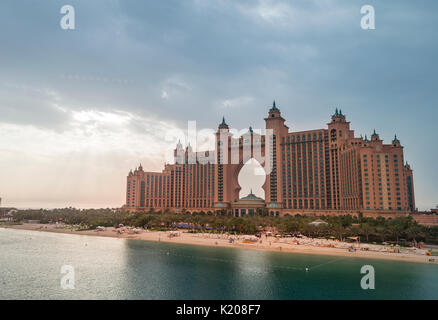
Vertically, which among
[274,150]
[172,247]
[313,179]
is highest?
[274,150]

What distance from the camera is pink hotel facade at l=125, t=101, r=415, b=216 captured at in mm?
109875

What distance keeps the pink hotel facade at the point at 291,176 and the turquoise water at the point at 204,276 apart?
2236 inches

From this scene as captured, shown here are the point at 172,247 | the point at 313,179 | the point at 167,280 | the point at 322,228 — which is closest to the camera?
the point at 167,280

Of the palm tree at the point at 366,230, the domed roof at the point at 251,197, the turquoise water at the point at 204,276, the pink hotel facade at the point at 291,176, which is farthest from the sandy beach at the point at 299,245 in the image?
the domed roof at the point at 251,197

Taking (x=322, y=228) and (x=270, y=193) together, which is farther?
(x=270, y=193)

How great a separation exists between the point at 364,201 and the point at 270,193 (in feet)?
161

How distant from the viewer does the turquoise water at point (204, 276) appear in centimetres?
4272

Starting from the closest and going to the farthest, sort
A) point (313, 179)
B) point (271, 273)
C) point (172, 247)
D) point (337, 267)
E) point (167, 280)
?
point (167, 280) → point (271, 273) → point (337, 267) → point (172, 247) → point (313, 179)

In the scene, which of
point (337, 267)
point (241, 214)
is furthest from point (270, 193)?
point (337, 267)

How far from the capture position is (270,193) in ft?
493

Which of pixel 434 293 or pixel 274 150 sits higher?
pixel 274 150

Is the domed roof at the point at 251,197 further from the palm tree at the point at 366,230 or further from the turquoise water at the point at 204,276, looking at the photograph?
the turquoise water at the point at 204,276

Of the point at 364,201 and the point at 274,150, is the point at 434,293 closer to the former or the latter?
the point at 364,201

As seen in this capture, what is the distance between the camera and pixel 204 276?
52.4 meters
